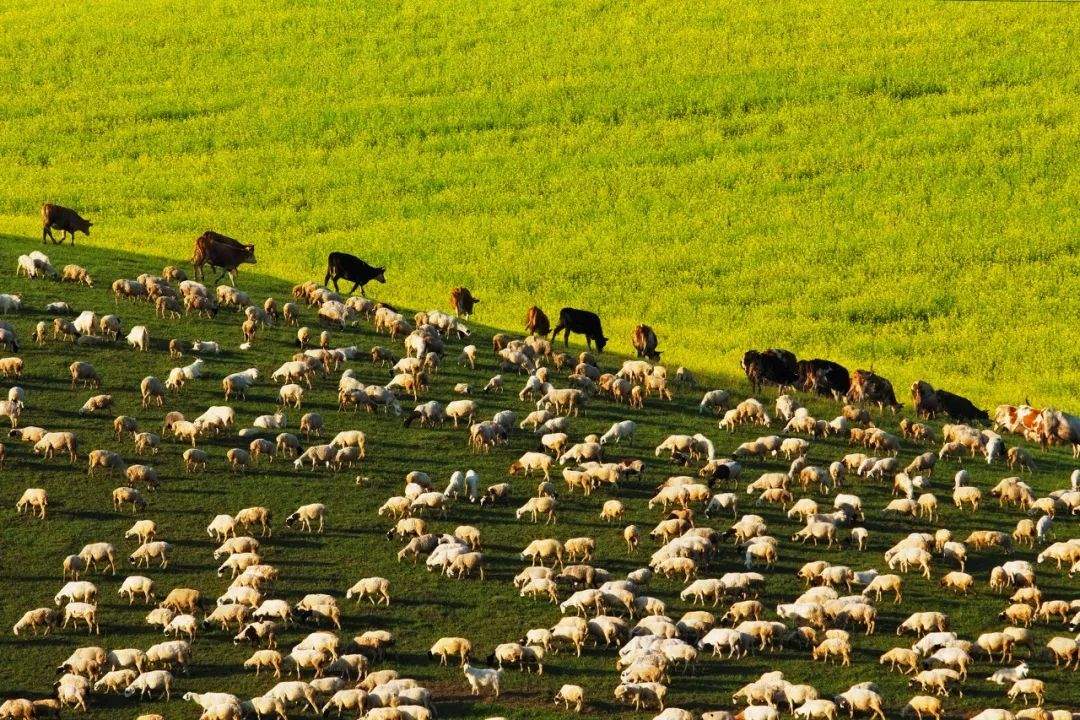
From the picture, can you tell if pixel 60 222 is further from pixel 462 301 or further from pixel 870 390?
pixel 870 390

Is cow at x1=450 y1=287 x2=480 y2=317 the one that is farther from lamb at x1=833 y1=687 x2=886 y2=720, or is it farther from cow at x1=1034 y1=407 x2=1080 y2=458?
lamb at x1=833 y1=687 x2=886 y2=720

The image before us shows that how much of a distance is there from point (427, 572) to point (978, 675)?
932 centimetres

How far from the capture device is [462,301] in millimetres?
51156

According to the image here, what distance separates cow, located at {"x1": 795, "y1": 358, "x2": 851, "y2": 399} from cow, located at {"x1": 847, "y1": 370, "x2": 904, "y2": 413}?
470 mm

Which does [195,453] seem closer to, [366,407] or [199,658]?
[366,407]

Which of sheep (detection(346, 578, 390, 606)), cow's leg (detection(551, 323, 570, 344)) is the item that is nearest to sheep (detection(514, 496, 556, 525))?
sheep (detection(346, 578, 390, 606))

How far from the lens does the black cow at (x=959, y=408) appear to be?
44469mm

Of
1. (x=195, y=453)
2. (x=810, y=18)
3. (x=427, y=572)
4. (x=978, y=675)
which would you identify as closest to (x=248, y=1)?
(x=810, y=18)

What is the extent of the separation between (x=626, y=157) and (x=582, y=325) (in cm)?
1994

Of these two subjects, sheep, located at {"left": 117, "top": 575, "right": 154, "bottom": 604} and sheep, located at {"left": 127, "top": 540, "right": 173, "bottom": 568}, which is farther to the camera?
sheep, located at {"left": 127, "top": 540, "right": 173, "bottom": 568}

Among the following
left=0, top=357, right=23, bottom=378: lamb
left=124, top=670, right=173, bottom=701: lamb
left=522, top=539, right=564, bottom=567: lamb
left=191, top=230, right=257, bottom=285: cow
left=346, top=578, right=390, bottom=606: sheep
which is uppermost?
left=191, top=230, right=257, bottom=285: cow

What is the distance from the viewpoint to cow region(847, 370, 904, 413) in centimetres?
4472

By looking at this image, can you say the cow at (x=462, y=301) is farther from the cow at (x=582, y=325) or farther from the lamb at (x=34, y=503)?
the lamb at (x=34, y=503)

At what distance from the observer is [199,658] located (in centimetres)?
2898
